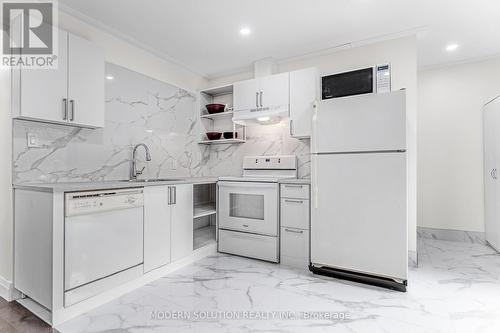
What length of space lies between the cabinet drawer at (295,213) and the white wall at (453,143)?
2.31m

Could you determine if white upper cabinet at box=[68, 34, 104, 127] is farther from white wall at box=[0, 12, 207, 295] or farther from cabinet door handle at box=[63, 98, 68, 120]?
white wall at box=[0, 12, 207, 295]

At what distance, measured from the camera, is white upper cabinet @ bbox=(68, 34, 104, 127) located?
7.13ft

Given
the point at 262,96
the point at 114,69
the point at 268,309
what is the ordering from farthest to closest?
the point at 262,96 < the point at 114,69 < the point at 268,309

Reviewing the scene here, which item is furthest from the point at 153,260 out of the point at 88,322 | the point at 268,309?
the point at 268,309

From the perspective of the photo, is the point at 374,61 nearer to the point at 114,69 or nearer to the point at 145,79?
the point at 145,79

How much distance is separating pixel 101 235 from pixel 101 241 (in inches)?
1.8

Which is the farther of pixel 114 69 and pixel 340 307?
pixel 114 69

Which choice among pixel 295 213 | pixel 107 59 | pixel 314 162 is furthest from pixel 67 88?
pixel 295 213

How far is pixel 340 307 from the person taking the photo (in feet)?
6.21

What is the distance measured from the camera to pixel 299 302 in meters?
1.97

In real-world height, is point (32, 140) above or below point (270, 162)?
above

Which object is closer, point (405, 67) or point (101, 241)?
point (101, 241)

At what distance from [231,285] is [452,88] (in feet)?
13.0

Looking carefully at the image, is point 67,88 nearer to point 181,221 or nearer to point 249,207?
point 181,221
